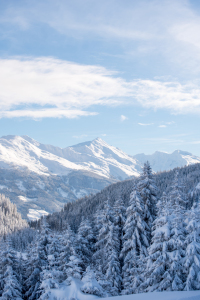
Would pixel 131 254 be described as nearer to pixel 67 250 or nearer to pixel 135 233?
pixel 135 233

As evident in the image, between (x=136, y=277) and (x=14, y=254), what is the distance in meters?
Result: 18.4

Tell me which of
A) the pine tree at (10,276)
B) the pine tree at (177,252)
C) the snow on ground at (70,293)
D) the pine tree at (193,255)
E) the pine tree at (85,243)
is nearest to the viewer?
the pine tree at (193,255)

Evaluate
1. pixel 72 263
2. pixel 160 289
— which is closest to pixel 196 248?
pixel 160 289

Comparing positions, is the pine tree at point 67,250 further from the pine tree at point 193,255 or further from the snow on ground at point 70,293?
the pine tree at point 193,255

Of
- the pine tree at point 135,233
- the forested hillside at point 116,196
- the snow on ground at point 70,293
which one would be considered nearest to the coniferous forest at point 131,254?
the pine tree at point 135,233

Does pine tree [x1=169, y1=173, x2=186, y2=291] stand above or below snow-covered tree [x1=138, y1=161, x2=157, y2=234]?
below

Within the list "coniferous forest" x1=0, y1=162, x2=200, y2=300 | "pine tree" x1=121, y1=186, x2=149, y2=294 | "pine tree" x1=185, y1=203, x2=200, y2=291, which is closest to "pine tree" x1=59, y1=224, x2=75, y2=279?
"coniferous forest" x1=0, y1=162, x2=200, y2=300

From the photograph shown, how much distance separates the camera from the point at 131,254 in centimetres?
2980

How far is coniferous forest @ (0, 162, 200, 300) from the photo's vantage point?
19672 millimetres

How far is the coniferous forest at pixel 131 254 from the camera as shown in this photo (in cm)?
1967

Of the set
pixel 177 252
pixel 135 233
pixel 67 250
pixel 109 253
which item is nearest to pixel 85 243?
pixel 67 250

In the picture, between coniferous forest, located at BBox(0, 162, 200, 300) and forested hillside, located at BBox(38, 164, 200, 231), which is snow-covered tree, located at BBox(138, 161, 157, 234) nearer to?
coniferous forest, located at BBox(0, 162, 200, 300)

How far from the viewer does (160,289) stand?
64.0ft

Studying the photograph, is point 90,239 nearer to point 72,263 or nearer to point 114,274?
point 114,274
